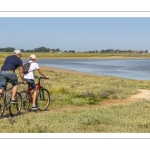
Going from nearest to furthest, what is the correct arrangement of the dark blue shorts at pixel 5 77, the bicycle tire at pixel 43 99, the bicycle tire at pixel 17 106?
the dark blue shorts at pixel 5 77 < the bicycle tire at pixel 17 106 < the bicycle tire at pixel 43 99

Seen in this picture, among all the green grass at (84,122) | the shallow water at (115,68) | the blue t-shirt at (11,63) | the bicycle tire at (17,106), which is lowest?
the shallow water at (115,68)

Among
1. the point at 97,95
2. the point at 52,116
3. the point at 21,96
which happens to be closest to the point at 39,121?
the point at 52,116

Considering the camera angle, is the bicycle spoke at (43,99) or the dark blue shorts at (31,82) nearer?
the dark blue shorts at (31,82)

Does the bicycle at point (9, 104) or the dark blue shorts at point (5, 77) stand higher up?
the dark blue shorts at point (5, 77)

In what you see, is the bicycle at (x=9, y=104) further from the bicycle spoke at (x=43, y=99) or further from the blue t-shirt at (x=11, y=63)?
the bicycle spoke at (x=43, y=99)

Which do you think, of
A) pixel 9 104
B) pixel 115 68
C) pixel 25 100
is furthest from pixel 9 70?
pixel 115 68

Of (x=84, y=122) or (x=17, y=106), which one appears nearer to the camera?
(x=84, y=122)

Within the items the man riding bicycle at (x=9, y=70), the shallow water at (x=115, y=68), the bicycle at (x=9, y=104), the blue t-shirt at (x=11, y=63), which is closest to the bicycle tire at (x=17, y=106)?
the bicycle at (x=9, y=104)

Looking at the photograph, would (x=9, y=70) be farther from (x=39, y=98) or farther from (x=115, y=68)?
(x=115, y=68)

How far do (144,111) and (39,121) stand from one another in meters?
4.37

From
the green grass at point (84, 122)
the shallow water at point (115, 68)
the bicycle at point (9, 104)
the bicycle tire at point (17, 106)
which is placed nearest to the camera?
the green grass at point (84, 122)

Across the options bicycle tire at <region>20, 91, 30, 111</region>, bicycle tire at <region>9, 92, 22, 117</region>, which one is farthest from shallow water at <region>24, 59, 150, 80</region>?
bicycle tire at <region>9, 92, 22, 117</region>

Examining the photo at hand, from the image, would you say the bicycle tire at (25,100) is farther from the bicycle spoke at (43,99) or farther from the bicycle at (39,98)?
the bicycle spoke at (43,99)
